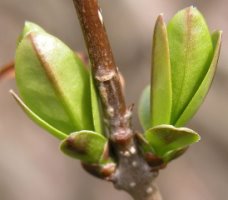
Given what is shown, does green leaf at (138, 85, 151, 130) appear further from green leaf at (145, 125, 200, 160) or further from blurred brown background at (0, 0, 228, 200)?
blurred brown background at (0, 0, 228, 200)

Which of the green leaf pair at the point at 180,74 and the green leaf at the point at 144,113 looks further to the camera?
the green leaf at the point at 144,113

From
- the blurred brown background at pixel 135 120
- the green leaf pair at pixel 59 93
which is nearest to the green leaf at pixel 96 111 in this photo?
the green leaf pair at pixel 59 93

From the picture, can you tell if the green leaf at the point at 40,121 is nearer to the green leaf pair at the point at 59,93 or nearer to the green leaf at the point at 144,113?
the green leaf pair at the point at 59,93

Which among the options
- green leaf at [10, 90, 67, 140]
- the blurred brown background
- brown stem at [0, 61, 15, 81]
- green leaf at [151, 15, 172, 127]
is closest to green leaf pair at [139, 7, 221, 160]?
green leaf at [151, 15, 172, 127]

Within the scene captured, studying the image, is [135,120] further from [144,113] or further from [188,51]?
[188,51]

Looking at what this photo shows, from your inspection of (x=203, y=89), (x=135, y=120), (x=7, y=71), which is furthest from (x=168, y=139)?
(x=135, y=120)

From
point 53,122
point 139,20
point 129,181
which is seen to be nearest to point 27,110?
point 53,122
